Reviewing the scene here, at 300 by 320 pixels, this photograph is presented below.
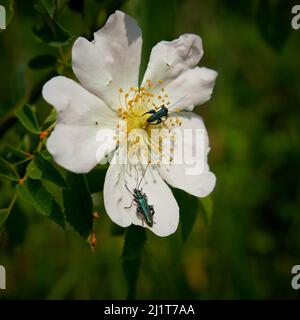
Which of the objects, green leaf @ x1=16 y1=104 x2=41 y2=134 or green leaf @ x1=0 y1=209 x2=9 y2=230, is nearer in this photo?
green leaf @ x1=0 y1=209 x2=9 y2=230

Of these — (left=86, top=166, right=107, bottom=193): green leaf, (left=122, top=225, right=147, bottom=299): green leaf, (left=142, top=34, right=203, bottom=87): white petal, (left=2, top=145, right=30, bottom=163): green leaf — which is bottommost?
(left=122, top=225, right=147, bottom=299): green leaf

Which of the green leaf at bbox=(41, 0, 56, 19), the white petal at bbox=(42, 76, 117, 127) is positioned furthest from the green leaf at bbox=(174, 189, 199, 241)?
the green leaf at bbox=(41, 0, 56, 19)

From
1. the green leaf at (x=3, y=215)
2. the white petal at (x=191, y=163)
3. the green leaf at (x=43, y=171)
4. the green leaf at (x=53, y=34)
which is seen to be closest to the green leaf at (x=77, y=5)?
the green leaf at (x=53, y=34)

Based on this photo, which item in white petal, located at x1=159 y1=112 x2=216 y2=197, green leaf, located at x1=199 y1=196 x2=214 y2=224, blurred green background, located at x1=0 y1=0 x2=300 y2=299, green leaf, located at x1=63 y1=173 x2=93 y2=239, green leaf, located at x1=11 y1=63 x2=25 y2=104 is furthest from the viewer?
blurred green background, located at x1=0 y1=0 x2=300 y2=299

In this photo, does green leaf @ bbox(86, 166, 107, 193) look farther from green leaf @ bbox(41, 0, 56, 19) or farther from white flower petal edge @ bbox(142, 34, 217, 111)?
green leaf @ bbox(41, 0, 56, 19)

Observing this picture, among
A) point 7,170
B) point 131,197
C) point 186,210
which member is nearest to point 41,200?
point 7,170

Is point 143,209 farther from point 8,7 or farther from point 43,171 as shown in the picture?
point 8,7

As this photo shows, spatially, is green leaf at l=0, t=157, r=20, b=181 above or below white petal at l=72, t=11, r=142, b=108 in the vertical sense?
below
